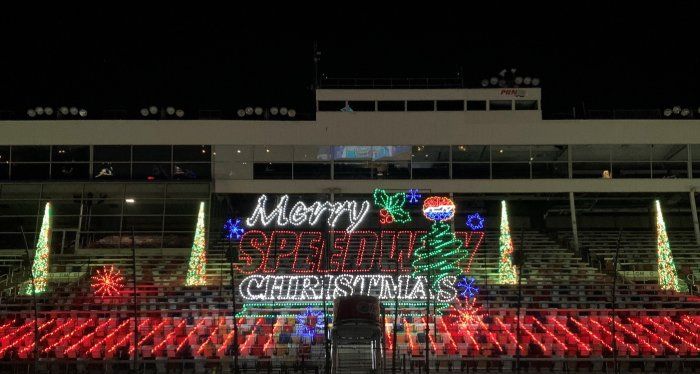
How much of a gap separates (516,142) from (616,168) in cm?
548

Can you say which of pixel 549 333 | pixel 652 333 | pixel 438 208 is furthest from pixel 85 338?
pixel 652 333

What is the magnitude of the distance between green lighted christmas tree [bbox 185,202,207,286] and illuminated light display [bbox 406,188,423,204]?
34.6 feet

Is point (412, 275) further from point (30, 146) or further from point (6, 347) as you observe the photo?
point (30, 146)

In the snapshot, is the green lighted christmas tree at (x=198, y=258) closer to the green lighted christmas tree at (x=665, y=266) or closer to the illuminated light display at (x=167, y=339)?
the illuminated light display at (x=167, y=339)

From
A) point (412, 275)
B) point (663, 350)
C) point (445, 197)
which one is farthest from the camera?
point (445, 197)

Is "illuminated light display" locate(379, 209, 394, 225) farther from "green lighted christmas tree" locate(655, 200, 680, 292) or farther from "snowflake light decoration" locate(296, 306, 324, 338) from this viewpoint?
"green lighted christmas tree" locate(655, 200, 680, 292)

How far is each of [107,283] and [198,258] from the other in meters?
4.79

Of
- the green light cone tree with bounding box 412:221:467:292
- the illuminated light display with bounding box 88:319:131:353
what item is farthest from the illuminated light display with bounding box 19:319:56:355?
the green light cone tree with bounding box 412:221:467:292

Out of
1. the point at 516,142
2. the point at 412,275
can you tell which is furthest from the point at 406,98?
the point at 412,275

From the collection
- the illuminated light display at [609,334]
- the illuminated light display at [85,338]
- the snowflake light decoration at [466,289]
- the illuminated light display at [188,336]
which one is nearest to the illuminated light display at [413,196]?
the snowflake light decoration at [466,289]

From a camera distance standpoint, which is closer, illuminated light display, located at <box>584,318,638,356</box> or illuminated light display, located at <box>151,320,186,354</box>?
illuminated light display, located at <box>584,318,638,356</box>

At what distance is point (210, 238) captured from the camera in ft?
136

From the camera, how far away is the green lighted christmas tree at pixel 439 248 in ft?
117

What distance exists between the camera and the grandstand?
3566 centimetres
